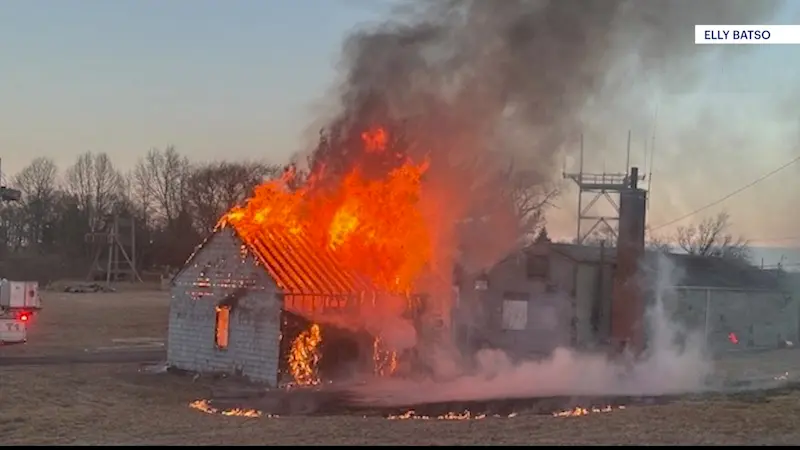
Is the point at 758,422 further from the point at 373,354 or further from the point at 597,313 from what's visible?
the point at 597,313

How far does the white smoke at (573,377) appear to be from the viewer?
2072 cm

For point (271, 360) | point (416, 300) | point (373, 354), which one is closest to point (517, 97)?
point (416, 300)

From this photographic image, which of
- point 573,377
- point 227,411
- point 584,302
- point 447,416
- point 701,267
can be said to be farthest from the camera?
point 701,267

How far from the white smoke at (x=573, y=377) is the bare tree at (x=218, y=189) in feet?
164

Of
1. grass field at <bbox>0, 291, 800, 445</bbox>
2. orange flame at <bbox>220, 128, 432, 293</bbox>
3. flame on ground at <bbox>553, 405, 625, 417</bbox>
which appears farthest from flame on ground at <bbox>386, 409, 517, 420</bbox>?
orange flame at <bbox>220, 128, 432, 293</bbox>

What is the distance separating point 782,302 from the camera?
42.1 meters

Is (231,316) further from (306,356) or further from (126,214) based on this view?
(126,214)

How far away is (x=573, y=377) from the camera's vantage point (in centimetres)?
2508

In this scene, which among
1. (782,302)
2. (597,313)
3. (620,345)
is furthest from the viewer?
(782,302)

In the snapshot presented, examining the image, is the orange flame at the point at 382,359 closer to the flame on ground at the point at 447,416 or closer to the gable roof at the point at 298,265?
the gable roof at the point at 298,265

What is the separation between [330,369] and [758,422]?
10.7 metres

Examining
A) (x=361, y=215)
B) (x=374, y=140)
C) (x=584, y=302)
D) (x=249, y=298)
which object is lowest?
(x=584, y=302)

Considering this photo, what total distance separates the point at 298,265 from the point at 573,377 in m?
9.12

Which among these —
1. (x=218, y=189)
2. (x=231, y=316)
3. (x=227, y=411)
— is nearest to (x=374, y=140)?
(x=231, y=316)
